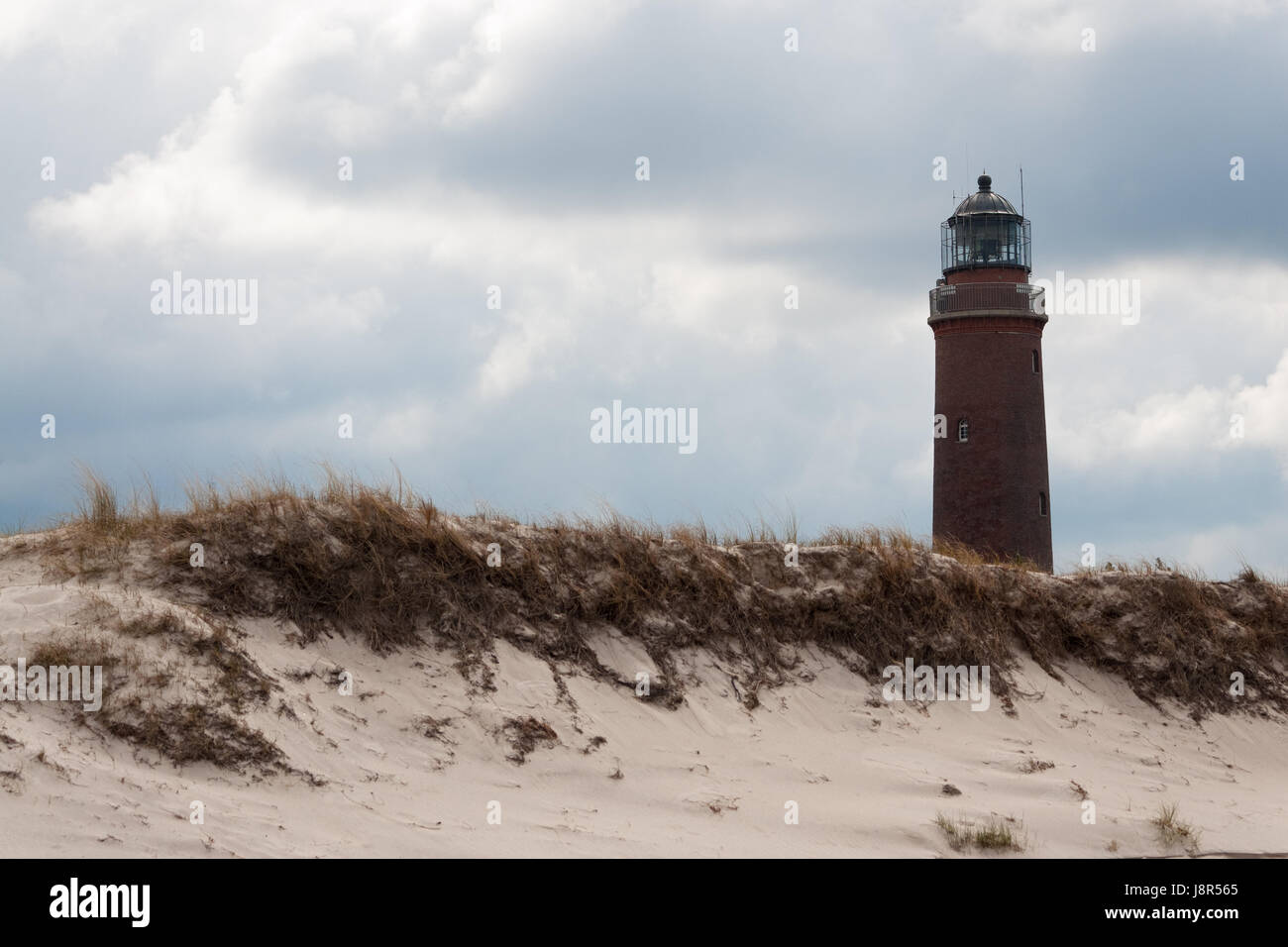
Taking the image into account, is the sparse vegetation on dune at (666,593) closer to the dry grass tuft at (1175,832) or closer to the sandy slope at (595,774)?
the sandy slope at (595,774)

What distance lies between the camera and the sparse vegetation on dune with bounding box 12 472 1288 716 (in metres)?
11.8

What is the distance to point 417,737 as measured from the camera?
10.8 m

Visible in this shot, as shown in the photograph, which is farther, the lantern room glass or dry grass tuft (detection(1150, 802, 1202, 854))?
the lantern room glass

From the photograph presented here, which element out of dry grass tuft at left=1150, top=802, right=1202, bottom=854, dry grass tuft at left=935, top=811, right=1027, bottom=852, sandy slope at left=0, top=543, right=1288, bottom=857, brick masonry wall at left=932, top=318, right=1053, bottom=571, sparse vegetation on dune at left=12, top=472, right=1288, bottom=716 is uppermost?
brick masonry wall at left=932, top=318, right=1053, bottom=571

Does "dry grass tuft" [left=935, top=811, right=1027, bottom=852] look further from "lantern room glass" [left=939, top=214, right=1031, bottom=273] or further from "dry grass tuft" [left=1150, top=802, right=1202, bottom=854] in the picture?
"lantern room glass" [left=939, top=214, right=1031, bottom=273]

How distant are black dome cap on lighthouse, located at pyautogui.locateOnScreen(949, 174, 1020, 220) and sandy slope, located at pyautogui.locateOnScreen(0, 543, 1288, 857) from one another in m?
20.6

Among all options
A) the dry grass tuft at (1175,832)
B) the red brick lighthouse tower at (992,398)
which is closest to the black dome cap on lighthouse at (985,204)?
the red brick lighthouse tower at (992,398)

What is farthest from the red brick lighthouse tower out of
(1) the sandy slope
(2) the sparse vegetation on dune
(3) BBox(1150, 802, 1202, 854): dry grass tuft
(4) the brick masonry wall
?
(3) BBox(1150, 802, 1202, 854): dry grass tuft

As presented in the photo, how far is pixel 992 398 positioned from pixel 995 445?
116 cm

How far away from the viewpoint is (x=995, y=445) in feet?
99.9

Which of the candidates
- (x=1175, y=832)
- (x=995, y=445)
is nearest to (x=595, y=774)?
(x=1175, y=832)

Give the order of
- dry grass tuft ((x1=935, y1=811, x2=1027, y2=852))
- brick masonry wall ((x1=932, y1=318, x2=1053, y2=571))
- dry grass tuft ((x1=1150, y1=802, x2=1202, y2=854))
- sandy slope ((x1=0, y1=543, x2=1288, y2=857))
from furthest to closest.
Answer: brick masonry wall ((x1=932, y1=318, x2=1053, y2=571)), dry grass tuft ((x1=1150, y1=802, x2=1202, y2=854)), dry grass tuft ((x1=935, y1=811, x2=1027, y2=852)), sandy slope ((x1=0, y1=543, x2=1288, y2=857))

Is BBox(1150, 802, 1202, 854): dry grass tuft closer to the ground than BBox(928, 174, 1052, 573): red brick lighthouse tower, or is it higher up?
closer to the ground
